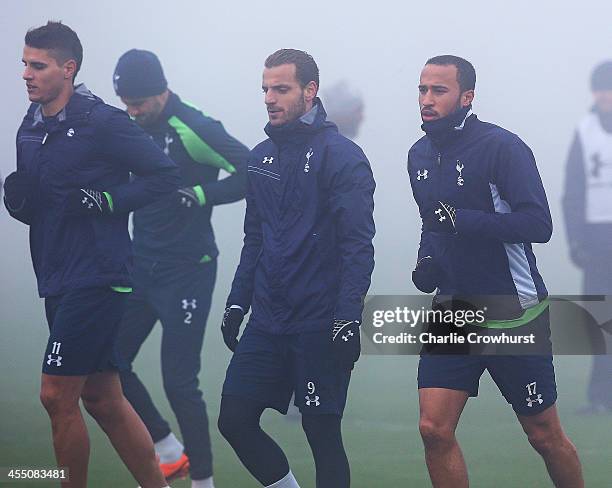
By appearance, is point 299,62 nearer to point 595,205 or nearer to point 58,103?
point 58,103

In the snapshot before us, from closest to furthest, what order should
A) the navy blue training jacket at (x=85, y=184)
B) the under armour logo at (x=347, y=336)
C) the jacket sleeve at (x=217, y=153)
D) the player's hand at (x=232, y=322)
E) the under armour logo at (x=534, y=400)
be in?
the under armour logo at (x=347, y=336) < the under armour logo at (x=534, y=400) < the player's hand at (x=232, y=322) < the navy blue training jacket at (x=85, y=184) < the jacket sleeve at (x=217, y=153)

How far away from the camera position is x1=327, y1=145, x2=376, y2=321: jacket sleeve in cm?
385

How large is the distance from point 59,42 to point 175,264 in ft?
2.90

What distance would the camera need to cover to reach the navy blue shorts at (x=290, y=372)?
3.94m

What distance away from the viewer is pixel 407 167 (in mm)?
4262

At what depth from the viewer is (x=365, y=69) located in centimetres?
437

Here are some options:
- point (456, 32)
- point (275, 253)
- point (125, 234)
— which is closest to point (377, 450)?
point (275, 253)

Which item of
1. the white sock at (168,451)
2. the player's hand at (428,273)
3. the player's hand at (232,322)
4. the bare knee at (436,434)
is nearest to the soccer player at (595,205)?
the player's hand at (428,273)

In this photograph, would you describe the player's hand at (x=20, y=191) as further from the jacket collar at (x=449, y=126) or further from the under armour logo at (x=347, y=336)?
the jacket collar at (x=449, y=126)

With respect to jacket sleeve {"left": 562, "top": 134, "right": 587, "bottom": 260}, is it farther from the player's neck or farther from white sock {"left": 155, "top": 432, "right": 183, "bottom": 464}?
the player's neck

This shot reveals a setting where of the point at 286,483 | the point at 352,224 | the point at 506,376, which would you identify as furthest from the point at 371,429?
the point at 352,224

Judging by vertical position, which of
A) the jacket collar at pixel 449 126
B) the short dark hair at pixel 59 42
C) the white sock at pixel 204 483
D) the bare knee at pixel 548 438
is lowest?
the white sock at pixel 204 483

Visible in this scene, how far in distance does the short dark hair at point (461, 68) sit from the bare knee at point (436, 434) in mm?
1071

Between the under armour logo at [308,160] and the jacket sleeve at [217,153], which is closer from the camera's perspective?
the under armour logo at [308,160]
